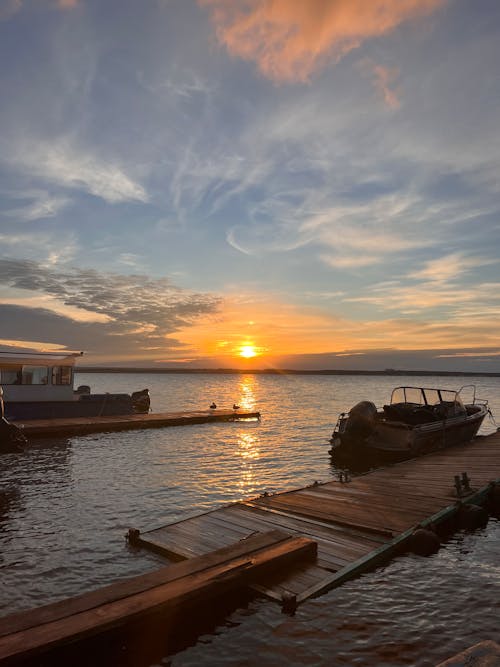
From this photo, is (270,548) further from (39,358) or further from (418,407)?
A: (39,358)

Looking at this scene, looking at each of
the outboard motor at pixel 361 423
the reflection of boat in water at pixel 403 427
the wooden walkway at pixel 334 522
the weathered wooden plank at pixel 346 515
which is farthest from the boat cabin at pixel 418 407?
the weathered wooden plank at pixel 346 515

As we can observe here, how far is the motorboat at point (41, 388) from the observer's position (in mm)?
27469

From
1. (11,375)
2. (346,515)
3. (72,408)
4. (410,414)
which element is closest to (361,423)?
(410,414)

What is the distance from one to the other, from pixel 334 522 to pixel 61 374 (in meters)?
23.7

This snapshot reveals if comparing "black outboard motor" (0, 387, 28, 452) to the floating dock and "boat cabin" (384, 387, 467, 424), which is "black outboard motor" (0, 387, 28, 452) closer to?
the floating dock

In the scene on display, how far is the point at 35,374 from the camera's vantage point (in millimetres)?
28422

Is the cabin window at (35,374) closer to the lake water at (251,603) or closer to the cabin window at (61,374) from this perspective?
the cabin window at (61,374)

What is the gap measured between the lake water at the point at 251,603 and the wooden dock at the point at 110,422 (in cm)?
335

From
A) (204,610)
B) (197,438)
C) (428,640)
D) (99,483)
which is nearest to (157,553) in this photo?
(204,610)

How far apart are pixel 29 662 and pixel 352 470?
18344 millimetres

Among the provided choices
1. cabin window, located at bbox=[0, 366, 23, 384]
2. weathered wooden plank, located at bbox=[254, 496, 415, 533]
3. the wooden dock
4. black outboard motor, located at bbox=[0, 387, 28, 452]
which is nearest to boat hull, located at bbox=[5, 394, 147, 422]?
the wooden dock

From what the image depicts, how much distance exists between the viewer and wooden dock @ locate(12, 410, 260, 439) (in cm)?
2604

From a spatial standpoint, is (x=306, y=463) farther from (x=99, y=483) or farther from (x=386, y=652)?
(x=386, y=652)

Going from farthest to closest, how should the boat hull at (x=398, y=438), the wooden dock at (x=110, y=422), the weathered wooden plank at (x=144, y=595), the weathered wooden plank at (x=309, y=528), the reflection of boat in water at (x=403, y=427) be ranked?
1. the wooden dock at (x=110, y=422)
2. the reflection of boat in water at (x=403, y=427)
3. the boat hull at (x=398, y=438)
4. the weathered wooden plank at (x=309, y=528)
5. the weathered wooden plank at (x=144, y=595)
